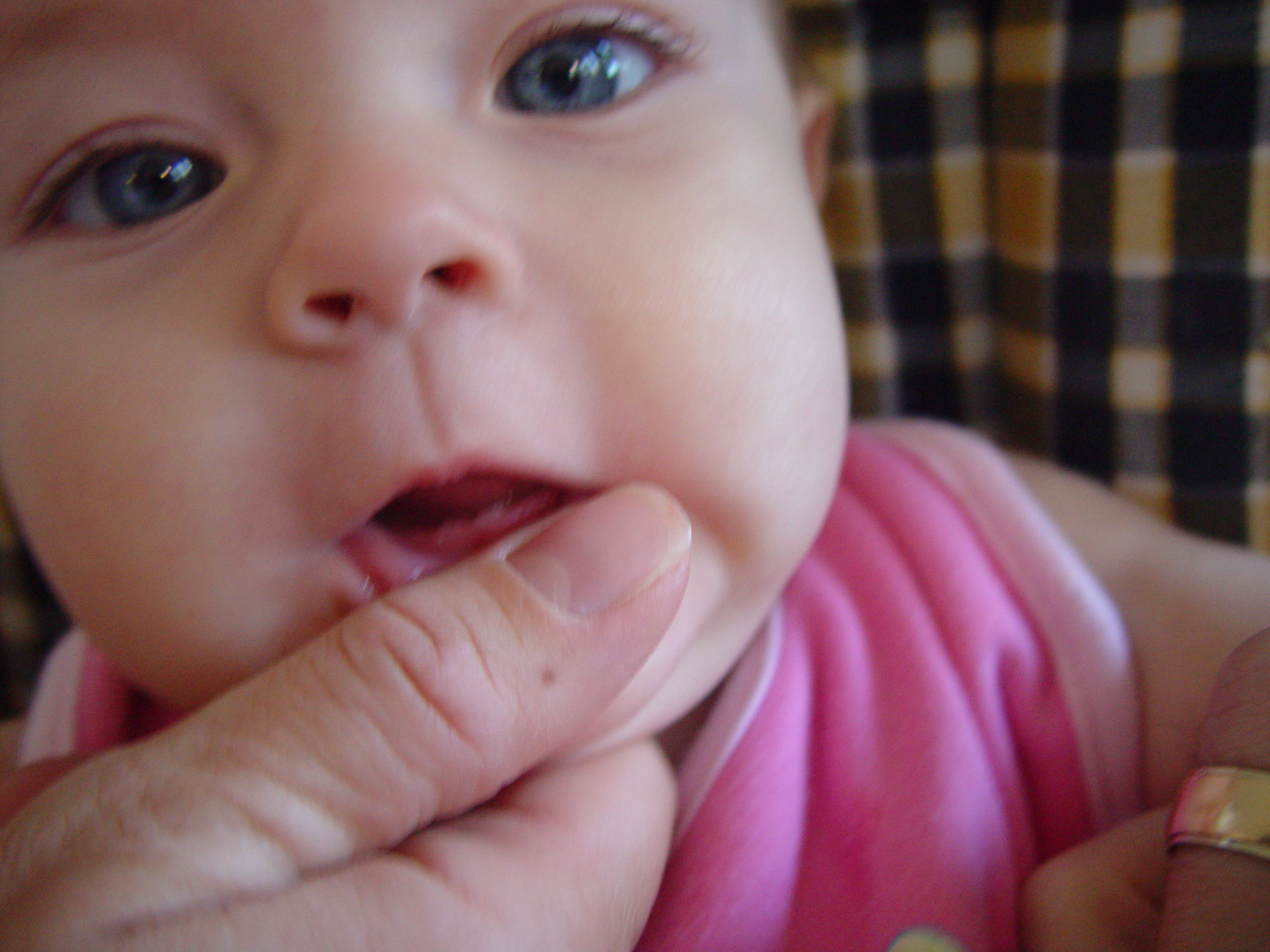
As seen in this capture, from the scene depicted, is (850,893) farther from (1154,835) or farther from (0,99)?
(0,99)

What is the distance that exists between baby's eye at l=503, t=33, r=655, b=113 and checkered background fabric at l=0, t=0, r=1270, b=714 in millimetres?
422

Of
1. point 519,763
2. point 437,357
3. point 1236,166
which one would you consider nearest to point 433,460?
point 437,357

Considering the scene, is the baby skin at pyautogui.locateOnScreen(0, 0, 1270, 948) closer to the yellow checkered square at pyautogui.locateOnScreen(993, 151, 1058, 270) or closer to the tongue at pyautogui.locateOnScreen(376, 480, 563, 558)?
the tongue at pyautogui.locateOnScreen(376, 480, 563, 558)

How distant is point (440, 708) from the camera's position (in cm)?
46

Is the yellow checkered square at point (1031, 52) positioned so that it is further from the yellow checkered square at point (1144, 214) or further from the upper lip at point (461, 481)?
the upper lip at point (461, 481)

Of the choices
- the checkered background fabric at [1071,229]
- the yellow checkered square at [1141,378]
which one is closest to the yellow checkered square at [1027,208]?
the checkered background fabric at [1071,229]

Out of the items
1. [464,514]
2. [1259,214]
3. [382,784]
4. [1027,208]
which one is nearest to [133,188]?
[464,514]

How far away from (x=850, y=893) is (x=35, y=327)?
692mm

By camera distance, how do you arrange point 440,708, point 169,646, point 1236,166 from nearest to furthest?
point 440,708 < point 169,646 < point 1236,166

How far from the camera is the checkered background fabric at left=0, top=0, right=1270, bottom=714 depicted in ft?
2.66

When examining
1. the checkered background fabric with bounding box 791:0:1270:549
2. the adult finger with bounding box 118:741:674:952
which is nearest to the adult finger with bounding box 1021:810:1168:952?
the adult finger with bounding box 118:741:674:952

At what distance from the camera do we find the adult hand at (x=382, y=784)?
420 mm

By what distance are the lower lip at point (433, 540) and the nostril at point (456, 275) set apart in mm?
133

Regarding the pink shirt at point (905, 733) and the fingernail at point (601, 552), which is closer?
the fingernail at point (601, 552)
